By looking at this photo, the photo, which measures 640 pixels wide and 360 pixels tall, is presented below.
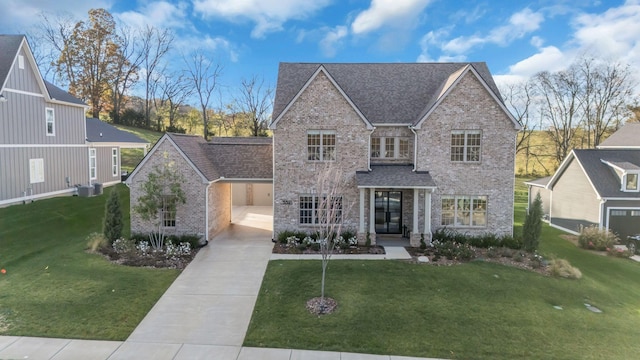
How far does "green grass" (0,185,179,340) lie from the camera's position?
33.6 feet

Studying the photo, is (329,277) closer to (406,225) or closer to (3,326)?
(406,225)

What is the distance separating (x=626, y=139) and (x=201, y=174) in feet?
116

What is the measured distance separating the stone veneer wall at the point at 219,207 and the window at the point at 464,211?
11.9 metres

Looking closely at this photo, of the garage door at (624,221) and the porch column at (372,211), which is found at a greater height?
the porch column at (372,211)

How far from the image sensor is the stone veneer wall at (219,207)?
1872 cm

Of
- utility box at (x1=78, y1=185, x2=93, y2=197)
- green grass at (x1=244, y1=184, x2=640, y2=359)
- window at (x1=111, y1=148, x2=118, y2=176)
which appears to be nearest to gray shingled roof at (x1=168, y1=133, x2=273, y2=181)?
green grass at (x1=244, y1=184, x2=640, y2=359)

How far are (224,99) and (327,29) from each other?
2687cm

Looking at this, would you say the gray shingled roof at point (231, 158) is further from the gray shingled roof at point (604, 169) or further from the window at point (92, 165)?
the gray shingled roof at point (604, 169)

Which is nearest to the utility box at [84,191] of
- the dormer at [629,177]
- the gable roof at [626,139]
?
the dormer at [629,177]

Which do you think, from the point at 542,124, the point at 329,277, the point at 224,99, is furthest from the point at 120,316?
the point at 542,124

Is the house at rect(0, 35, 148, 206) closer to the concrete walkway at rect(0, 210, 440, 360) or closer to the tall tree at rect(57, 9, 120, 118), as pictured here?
the concrete walkway at rect(0, 210, 440, 360)

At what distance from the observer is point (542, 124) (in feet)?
167

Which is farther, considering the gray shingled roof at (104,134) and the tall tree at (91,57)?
the tall tree at (91,57)

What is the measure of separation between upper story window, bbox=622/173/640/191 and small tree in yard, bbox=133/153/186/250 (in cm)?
2695
